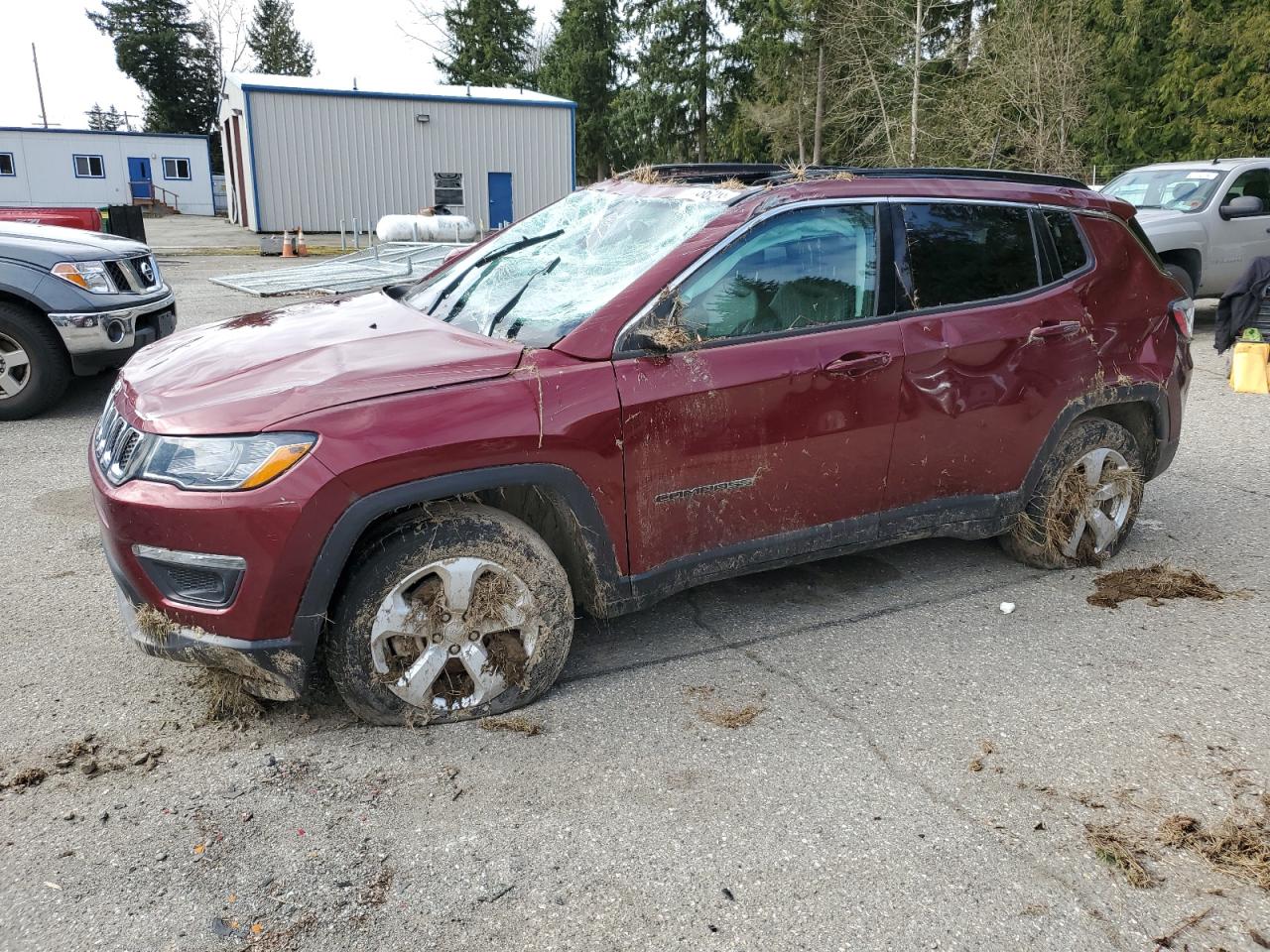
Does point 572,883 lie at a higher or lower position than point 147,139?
lower

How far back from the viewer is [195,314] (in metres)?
12.2

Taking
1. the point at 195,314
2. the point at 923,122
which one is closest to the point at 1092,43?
the point at 923,122

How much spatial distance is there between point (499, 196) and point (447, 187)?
175 centimetres

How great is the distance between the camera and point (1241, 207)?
10703 millimetres

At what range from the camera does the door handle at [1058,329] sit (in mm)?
4059

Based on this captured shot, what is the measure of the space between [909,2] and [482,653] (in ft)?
104

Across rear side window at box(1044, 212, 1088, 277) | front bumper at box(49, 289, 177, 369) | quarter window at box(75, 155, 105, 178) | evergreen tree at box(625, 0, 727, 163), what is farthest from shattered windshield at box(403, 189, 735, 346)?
quarter window at box(75, 155, 105, 178)

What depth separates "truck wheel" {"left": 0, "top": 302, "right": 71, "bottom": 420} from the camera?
6.83 meters

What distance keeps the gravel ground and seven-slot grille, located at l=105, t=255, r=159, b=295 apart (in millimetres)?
3598

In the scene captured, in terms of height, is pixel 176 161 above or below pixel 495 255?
above

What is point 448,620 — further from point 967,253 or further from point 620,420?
point 967,253

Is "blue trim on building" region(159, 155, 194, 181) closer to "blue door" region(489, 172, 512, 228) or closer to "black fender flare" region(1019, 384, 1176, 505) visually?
"blue door" region(489, 172, 512, 228)

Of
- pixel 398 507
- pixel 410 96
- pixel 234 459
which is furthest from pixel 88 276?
pixel 410 96

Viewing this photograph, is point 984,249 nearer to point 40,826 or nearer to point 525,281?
point 525,281
